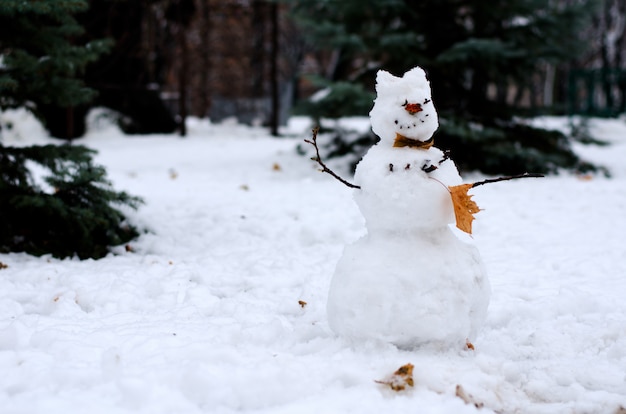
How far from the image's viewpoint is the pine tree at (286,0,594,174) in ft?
24.5

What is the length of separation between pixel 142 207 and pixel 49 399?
3.64m

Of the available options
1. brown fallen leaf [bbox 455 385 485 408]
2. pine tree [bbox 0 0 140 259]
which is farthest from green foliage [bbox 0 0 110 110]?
brown fallen leaf [bbox 455 385 485 408]

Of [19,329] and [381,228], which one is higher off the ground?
[381,228]

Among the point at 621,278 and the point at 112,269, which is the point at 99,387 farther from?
the point at 621,278

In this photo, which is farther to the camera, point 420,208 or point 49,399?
point 420,208

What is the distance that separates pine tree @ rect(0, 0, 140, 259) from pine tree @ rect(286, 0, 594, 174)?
13.1ft

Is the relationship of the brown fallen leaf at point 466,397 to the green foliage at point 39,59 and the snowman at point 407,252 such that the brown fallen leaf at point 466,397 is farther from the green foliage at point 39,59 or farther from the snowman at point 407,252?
the green foliage at point 39,59

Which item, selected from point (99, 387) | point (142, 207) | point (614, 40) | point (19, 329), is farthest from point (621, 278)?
point (614, 40)

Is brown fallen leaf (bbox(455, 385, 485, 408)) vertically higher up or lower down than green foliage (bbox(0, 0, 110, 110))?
lower down

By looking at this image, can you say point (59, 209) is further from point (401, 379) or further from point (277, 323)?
point (401, 379)

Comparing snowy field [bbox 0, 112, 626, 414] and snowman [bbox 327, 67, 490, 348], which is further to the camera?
snowman [bbox 327, 67, 490, 348]

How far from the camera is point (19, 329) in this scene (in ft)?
8.75

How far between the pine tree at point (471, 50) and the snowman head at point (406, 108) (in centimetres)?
478

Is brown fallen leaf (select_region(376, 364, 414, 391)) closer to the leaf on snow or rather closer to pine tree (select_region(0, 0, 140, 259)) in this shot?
the leaf on snow
